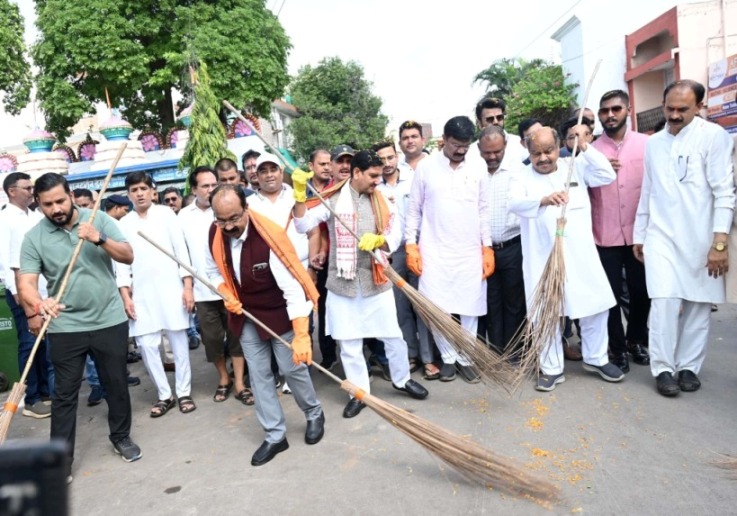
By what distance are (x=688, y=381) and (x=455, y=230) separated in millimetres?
1895

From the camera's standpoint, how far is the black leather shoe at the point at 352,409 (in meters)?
3.86

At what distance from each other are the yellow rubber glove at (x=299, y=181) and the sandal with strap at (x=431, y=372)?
179cm

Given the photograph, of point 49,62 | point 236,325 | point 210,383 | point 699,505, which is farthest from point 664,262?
point 49,62

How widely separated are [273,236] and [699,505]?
251cm

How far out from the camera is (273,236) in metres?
3.23

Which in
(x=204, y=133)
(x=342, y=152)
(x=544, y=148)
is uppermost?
(x=204, y=133)

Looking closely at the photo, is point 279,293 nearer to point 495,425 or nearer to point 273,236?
point 273,236

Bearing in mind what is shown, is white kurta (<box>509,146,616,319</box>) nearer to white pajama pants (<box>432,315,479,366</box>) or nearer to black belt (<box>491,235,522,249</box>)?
black belt (<box>491,235,522,249</box>)

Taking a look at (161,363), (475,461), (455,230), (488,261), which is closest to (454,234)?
(455,230)

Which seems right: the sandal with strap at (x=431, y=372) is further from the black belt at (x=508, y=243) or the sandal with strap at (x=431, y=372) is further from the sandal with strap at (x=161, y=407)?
the sandal with strap at (x=161, y=407)

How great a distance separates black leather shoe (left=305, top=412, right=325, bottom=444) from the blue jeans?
103 inches

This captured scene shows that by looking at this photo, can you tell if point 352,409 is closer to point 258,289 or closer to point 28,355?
point 258,289

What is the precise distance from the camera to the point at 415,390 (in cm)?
406

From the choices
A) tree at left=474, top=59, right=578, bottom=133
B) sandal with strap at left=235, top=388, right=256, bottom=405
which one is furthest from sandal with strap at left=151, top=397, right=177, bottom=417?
tree at left=474, top=59, right=578, bottom=133
